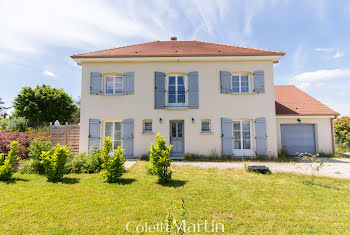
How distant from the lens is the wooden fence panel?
31.2 feet

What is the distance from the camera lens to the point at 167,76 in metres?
9.66

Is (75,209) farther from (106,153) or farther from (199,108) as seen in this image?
(199,108)

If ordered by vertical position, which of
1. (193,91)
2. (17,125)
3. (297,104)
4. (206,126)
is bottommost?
(206,126)

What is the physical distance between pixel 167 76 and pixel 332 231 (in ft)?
28.6

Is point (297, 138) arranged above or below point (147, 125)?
below

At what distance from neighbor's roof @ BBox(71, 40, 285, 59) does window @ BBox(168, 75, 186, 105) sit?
133 centimetres

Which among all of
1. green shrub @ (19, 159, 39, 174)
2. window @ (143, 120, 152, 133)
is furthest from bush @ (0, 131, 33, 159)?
window @ (143, 120, 152, 133)

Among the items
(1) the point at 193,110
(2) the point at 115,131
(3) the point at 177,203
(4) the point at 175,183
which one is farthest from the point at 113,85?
(3) the point at 177,203

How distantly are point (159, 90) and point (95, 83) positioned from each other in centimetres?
370

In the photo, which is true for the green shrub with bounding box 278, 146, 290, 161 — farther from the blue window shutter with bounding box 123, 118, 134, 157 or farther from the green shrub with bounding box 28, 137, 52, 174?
the green shrub with bounding box 28, 137, 52, 174

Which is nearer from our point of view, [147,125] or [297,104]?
[147,125]

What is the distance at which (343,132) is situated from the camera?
46.5ft

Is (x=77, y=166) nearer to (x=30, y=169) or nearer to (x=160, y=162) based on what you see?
(x=30, y=169)

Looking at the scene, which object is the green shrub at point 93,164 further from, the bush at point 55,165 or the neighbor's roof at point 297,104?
the neighbor's roof at point 297,104
